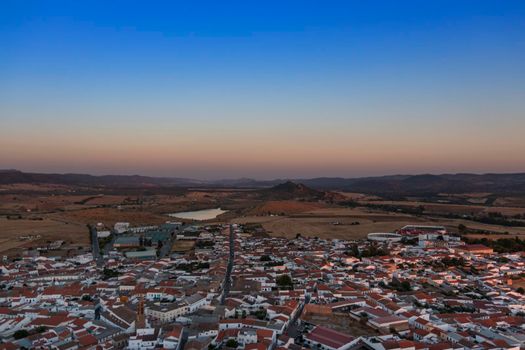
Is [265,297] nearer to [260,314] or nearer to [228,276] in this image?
Answer: [260,314]

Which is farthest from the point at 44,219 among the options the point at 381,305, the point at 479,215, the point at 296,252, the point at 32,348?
the point at 479,215

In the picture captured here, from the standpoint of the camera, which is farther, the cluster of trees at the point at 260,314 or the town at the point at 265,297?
the cluster of trees at the point at 260,314

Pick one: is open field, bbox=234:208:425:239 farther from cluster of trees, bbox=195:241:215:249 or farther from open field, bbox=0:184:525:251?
cluster of trees, bbox=195:241:215:249

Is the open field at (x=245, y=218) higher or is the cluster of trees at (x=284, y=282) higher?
the open field at (x=245, y=218)

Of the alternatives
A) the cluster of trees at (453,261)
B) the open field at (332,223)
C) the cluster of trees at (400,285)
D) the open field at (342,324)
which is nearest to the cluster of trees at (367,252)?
the cluster of trees at (453,261)

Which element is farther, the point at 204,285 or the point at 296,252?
the point at 296,252

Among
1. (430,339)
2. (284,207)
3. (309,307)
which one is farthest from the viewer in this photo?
(284,207)

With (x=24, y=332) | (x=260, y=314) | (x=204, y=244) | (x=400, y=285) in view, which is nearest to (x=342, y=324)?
(x=260, y=314)

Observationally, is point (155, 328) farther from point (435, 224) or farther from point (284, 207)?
point (284, 207)

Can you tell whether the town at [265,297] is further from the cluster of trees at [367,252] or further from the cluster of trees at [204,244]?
the cluster of trees at [204,244]
